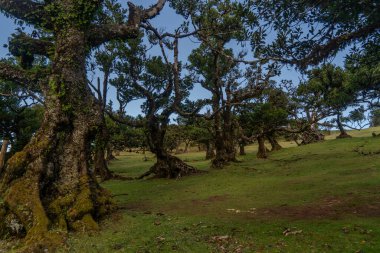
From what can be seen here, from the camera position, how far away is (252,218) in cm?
974

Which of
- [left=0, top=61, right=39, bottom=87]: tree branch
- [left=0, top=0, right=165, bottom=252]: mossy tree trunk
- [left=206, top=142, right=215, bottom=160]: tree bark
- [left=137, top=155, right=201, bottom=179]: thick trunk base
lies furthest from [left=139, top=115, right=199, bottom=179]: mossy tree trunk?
[left=206, top=142, right=215, bottom=160]: tree bark

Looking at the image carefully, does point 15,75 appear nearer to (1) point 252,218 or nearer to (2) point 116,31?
(2) point 116,31

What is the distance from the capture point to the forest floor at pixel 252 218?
7449 millimetres

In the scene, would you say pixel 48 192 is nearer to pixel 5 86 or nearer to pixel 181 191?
pixel 181 191

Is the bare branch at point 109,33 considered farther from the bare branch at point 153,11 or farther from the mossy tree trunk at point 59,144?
the bare branch at point 153,11

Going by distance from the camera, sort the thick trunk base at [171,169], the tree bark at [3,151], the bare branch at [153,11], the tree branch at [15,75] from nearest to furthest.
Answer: the tree branch at [15,75] < the bare branch at [153,11] < the thick trunk base at [171,169] < the tree bark at [3,151]

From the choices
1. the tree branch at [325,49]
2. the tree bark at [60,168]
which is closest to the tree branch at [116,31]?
the tree bark at [60,168]

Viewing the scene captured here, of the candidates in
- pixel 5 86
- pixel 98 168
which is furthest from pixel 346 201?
pixel 5 86

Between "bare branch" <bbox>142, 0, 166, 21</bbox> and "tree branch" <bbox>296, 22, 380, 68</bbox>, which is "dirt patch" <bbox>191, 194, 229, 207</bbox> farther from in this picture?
"bare branch" <bbox>142, 0, 166, 21</bbox>

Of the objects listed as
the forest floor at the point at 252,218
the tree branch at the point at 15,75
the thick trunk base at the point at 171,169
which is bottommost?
the forest floor at the point at 252,218

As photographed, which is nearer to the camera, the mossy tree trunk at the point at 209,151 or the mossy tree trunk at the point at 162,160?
the mossy tree trunk at the point at 162,160

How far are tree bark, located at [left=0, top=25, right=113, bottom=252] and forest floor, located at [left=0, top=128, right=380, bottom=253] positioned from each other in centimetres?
69

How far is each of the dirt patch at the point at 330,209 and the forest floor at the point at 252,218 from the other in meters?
0.02

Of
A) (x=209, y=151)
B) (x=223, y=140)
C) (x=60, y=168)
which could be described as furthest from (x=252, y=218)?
(x=209, y=151)
